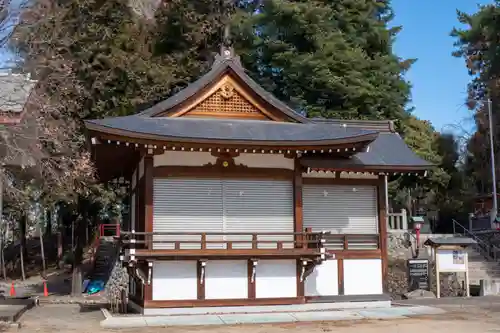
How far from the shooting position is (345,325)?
14406 mm

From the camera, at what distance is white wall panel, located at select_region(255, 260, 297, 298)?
16641mm

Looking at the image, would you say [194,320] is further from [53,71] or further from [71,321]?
[53,71]

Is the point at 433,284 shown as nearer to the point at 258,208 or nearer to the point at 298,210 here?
the point at 298,210

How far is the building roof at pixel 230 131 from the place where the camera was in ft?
51.0

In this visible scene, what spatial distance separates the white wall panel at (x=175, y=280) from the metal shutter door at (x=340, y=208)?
402cm

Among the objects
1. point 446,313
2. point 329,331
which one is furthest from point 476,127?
point 329,331

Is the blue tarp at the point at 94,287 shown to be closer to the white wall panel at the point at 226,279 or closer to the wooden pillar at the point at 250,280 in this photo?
the white wall panel at the point at 226,279

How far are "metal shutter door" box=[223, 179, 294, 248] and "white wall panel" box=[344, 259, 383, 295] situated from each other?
7.40 ft

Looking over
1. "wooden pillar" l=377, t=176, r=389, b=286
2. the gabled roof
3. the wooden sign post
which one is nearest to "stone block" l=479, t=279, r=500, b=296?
the wooden sign post

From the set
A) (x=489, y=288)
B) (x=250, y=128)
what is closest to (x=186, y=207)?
(x=250, y=128)

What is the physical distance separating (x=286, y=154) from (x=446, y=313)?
6472 millimetres

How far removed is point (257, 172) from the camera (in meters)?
17.3

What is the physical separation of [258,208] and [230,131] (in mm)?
2450

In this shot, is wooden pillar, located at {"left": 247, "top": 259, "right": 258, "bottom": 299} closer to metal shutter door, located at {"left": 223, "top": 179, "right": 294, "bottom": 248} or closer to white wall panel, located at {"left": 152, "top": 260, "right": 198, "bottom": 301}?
metal shutter door, located at {"left": 223, "top": 179, "right": 294, "bottom": 248}
